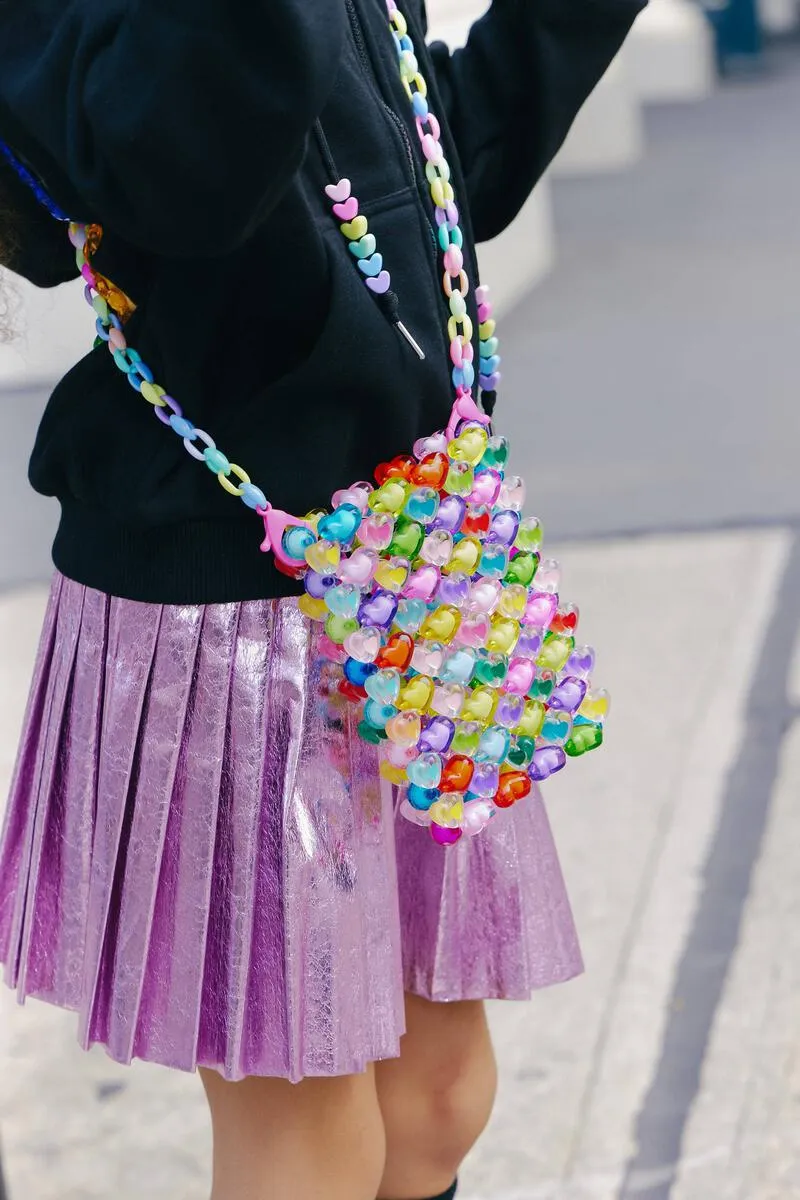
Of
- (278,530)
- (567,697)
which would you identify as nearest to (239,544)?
(278,530)

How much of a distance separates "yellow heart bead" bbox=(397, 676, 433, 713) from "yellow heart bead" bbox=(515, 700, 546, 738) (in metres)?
0.10

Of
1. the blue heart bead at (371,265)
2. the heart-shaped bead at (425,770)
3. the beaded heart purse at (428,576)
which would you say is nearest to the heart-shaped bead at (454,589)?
the beaded heart purse at (428,576)

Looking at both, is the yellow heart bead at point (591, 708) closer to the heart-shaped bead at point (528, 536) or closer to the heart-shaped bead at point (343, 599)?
the heart-shaped bead at point (528, 536)

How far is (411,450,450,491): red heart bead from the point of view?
1.12m

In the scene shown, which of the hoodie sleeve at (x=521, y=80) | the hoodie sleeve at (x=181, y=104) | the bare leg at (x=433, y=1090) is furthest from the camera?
the bare leg at (x=433, y=1090)

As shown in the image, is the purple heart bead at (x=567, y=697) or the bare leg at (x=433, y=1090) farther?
the bare leg at (x=433, y=1090)

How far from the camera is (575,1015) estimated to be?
2.11 meters

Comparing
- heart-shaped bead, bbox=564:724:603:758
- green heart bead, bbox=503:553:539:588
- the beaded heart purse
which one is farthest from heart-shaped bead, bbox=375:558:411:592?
heart-shaped bead, bbox=564:724:603:758

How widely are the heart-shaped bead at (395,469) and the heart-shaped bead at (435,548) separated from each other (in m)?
0.04

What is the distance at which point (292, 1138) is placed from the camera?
121 centimetres

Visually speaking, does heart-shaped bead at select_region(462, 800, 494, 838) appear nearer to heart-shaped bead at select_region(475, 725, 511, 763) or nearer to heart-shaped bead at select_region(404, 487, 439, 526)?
heart-shaped bead at select_region(475, 725, 511, 763)

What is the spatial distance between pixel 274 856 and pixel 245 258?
395 millimetres

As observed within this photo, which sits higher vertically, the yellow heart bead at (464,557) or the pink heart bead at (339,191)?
the pink heart bead at (339,191)

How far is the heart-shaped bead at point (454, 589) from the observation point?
112 cm
